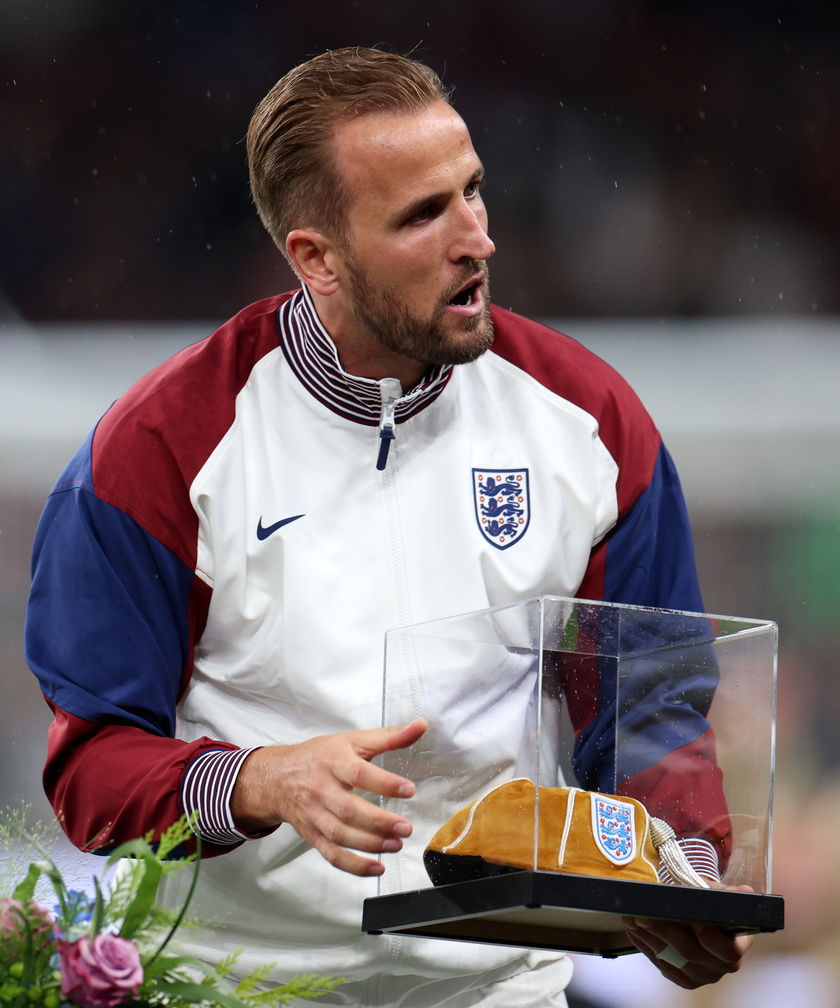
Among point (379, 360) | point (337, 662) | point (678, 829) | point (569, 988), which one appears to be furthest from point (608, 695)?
point (569, 988)

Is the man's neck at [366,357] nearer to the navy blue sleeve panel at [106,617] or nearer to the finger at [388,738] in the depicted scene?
the navy blue sleeve panel at [106,617]

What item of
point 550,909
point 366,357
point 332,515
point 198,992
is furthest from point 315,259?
point 198,992

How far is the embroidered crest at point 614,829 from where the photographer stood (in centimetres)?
108

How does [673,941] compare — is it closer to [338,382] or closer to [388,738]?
[388,738]

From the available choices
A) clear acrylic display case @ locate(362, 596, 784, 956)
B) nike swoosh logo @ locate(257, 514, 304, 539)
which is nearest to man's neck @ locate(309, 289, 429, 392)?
nike swoosh logo @ locate(257, 514, 304, 539)

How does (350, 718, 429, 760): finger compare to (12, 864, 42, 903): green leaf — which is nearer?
(12, 864, 42, 903): green leaf

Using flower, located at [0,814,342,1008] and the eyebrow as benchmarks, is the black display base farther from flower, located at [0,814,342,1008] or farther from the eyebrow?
the eyebrow

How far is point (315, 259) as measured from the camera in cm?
165

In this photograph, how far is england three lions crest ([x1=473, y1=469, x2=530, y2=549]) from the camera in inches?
60.7

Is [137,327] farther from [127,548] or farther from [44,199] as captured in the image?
[127,548]

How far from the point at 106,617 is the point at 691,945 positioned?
67cm

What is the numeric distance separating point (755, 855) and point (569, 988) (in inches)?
59.3

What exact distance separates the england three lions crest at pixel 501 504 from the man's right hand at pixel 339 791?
0.39m

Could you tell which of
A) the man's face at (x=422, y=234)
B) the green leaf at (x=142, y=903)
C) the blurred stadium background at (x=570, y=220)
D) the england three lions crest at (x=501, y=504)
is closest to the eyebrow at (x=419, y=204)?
the man's face at (x=422, y=234)
